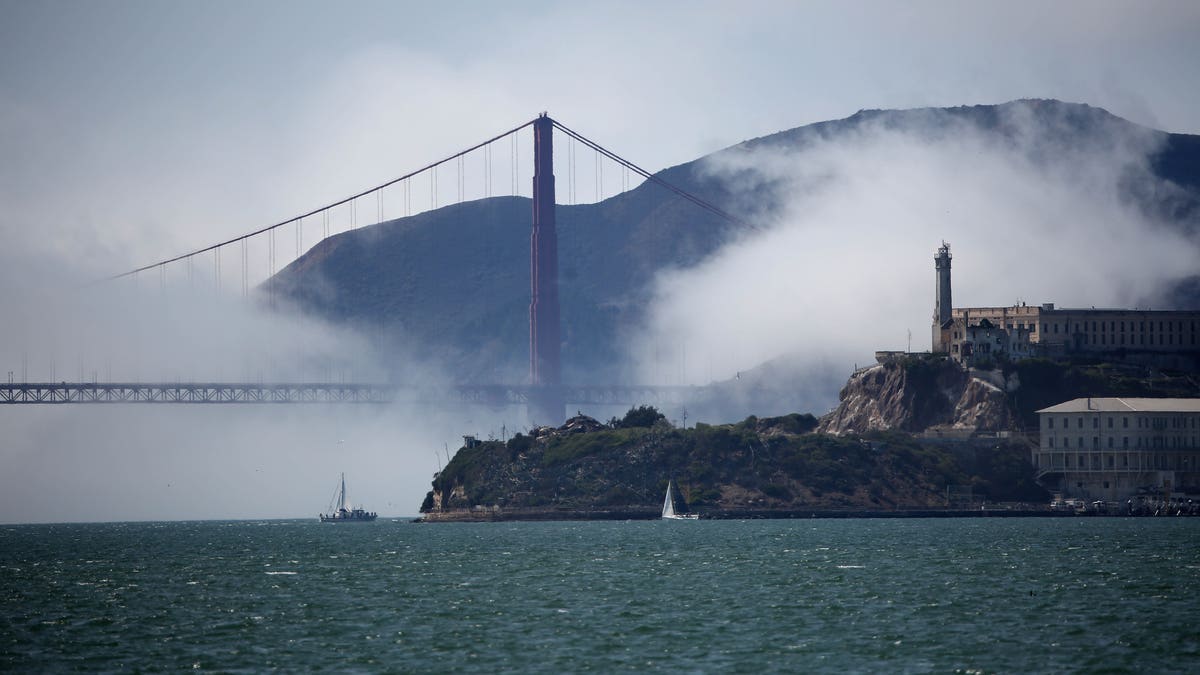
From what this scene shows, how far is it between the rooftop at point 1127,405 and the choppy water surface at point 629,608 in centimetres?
6289

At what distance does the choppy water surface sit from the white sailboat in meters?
55.4

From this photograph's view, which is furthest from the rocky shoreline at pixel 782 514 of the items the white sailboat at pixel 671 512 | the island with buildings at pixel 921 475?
the white sailboat at pixel 671 512

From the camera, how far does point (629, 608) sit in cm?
7381

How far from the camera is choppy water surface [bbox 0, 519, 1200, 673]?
190 feet

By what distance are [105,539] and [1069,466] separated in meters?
102

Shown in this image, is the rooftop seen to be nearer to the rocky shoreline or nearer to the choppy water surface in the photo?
the rocky shoreline

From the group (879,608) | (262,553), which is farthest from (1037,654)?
(262,553)

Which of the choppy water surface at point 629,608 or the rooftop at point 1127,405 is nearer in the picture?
the choppy water surface at point 629,608

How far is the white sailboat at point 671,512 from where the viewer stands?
607 feet

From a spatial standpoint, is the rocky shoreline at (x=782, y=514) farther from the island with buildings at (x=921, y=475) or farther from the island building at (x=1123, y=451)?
the island building at (x=1123, y=451)

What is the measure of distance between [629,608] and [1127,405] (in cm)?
12777

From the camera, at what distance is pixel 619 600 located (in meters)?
A: 77.9

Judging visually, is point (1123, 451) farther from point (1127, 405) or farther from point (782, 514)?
point (782, 514)

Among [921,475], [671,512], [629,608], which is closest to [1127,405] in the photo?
[921,475]
